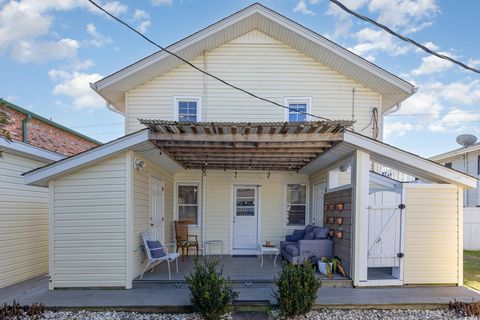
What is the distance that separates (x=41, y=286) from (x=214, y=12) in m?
6.83

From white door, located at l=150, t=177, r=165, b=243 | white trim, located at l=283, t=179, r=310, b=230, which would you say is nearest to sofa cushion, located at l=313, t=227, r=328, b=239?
white trim, located at l=283, t=179, r=310, b=230

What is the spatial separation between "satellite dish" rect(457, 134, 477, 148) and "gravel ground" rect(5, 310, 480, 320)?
11184 mm

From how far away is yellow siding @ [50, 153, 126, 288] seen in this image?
536cm

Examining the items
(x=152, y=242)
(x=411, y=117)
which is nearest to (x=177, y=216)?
(x=152, y=242)

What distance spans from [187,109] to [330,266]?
500cm

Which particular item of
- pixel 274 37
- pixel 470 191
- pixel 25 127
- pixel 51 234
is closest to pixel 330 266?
pixel 51 234

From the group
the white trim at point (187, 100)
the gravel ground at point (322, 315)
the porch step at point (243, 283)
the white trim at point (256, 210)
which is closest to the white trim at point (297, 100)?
the white trim at point (256, 210)

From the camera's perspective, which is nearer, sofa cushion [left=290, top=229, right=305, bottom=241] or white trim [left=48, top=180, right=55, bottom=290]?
white trim [left=48, top=180, right=55, bottom=290]

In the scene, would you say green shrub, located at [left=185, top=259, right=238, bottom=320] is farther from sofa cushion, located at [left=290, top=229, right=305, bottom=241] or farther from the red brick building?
the red brick building

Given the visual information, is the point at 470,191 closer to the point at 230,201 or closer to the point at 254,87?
the point at 230,201

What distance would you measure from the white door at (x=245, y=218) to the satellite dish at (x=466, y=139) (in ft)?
34.4

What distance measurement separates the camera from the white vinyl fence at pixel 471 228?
1084 centimetres

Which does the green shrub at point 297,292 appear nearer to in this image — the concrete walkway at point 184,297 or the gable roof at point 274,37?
the concrete walkway at point 184,297

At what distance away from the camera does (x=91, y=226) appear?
5430 millimetres
